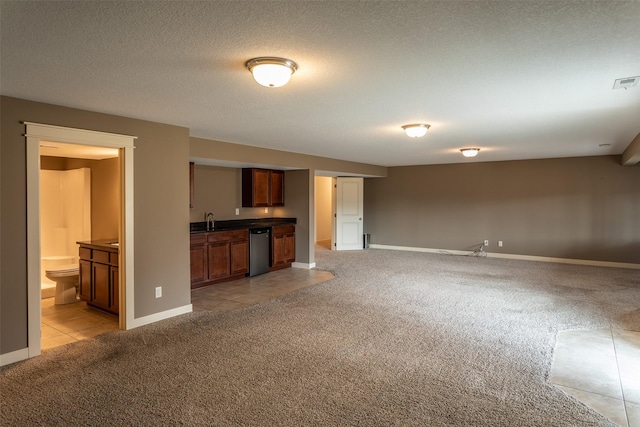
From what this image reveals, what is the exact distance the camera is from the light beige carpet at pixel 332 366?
238cm

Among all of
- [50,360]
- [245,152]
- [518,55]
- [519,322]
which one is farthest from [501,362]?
[245,152]

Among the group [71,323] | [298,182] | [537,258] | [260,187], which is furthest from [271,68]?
[537,258]

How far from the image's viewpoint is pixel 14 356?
10.3 feet

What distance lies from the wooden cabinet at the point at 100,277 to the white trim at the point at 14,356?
3.75 feet

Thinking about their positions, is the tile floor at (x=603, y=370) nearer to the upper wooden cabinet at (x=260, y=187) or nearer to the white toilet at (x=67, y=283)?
the upper wooden cabinet at (x=260, y=187)

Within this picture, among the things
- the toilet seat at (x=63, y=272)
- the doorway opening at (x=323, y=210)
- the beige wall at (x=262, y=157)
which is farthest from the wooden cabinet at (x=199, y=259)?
the doorway opening at (x=323, y=210)

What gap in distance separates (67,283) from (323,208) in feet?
26.8

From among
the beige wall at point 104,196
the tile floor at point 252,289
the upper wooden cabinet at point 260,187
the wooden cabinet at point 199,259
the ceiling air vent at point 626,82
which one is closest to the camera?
the ceiling air vent at point 626,82

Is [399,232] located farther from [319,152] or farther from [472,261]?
[319,152]

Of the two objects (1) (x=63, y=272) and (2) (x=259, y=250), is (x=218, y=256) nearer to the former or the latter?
(2) (x=259, y=250)

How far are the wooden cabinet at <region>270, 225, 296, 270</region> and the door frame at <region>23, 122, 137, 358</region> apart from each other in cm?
333

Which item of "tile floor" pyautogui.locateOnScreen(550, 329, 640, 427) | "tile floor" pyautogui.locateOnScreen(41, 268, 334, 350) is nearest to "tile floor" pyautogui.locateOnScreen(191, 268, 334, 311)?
"tile floor" pyautogui.locateOnScreen(41, 268, 334, 350)

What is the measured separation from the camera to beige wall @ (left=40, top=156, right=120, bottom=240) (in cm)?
538

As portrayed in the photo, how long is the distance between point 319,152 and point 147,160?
11.5ft
